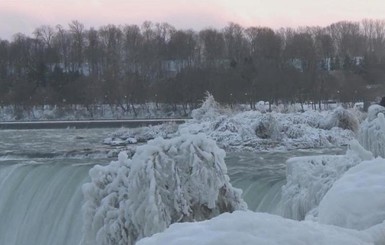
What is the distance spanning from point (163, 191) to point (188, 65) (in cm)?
7280

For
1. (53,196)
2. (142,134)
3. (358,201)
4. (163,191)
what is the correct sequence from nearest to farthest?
(358,201) < (163,191) < (53,196) < (142,134)

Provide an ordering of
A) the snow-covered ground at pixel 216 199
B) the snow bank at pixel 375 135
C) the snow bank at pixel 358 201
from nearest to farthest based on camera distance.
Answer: the snow-covered ground at pixel 216 199
the snow bank at pixel 358 201
the snow bank at pixel 375 135

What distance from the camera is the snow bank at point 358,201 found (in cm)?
346

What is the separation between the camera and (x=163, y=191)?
6.88 m

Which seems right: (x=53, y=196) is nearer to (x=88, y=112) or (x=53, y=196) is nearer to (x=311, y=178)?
(x=311, y=178)

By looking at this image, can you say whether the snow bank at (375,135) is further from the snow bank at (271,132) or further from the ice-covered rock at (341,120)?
the ice-covered rock at (341,120)

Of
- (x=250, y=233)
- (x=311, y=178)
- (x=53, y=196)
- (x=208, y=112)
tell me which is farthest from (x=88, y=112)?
(x=250, y=233)

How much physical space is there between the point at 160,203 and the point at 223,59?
255 feet

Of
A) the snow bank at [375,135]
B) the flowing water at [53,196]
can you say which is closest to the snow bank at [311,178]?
the snow bank at [375,135]

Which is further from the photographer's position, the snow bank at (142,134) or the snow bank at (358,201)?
the snow bank at (142,134)

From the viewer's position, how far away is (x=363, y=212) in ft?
11.4

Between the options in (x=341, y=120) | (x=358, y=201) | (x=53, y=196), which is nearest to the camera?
(x=358, y=201)

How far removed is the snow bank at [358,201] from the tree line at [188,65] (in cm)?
5507

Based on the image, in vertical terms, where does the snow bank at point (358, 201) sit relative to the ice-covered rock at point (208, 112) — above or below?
above
